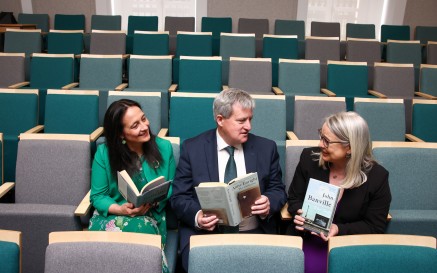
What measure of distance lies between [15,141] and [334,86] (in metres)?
3.04

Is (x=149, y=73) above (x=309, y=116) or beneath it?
above

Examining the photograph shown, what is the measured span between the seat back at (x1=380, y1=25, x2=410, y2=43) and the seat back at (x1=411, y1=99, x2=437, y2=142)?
4.02 meters

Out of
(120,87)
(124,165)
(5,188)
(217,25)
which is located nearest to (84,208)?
(124,165)

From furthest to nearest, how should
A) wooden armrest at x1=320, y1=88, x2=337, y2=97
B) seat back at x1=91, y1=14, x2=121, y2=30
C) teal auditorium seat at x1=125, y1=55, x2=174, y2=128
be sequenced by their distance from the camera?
seat back at x1=91, y1=14, x2=121, y2=30, teal auditorium seat at x1=125, y1=55, x2=174, y2=128, wooden armrest at x1=320, y1=88, x2=337, y2=97

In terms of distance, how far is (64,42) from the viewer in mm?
5543

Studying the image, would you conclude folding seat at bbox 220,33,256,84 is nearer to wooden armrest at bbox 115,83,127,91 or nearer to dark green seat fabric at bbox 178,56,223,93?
dark green seat fabric at bbox 178,56,223,93

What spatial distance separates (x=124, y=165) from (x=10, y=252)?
0.80 meters

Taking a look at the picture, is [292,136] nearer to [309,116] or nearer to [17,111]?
[309,116]

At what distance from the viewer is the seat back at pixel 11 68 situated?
4.38 metres

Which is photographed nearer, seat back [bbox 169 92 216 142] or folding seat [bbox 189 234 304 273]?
folding seat [bbox 189 234 304 273]

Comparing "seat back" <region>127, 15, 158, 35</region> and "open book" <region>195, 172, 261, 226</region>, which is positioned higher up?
"seat back" <region>127, 15, 158, 35</region>

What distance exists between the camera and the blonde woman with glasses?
191 cm

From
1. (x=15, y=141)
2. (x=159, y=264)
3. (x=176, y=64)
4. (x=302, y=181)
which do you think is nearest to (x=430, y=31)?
(x=176, y=64)

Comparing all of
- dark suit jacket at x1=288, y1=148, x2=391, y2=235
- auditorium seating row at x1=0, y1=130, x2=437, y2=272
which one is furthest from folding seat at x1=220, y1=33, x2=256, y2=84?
dark suit jacket at x1=288, y1=148, x2=391, y2=235
